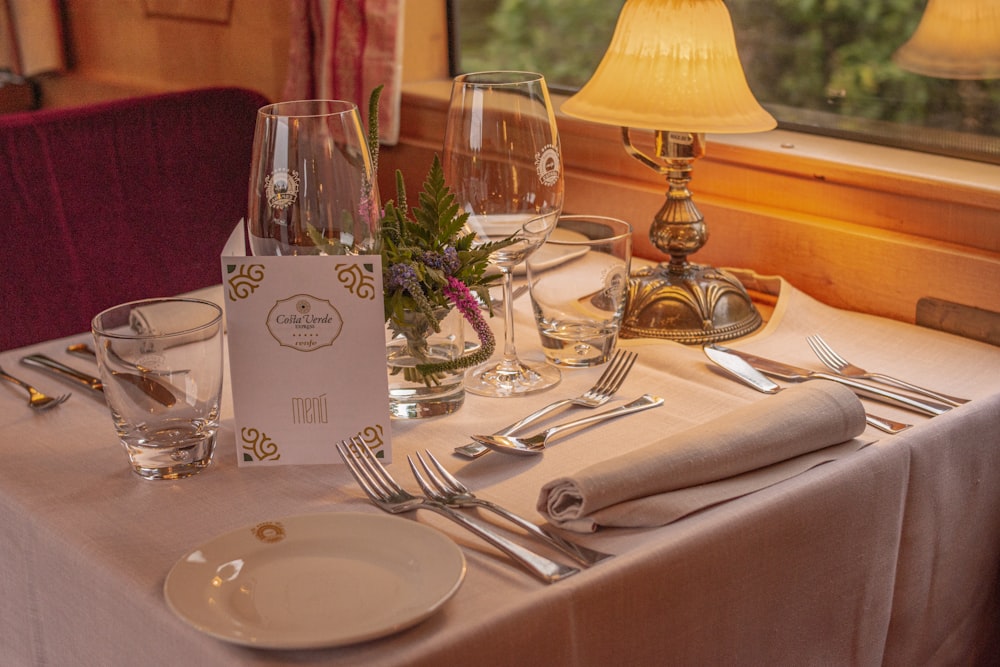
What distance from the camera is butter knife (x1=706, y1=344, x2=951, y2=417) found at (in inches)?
38.6

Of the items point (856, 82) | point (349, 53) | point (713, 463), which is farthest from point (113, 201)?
point (713, 463)

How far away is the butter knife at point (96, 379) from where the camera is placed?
824mm

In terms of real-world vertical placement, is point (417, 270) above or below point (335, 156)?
below

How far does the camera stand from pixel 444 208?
95 centimetres

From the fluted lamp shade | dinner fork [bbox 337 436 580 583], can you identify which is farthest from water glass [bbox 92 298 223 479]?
the fluted lamp shade

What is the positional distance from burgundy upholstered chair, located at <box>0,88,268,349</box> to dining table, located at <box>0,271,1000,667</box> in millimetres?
841

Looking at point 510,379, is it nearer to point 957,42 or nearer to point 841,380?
point 841,380

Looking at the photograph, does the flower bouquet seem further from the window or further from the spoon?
the window

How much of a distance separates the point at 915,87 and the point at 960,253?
40 centimetres

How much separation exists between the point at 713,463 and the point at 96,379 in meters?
0.61

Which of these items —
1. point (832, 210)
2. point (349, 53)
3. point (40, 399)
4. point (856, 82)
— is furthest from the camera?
point (349, 53)

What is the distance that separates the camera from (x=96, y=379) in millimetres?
1052

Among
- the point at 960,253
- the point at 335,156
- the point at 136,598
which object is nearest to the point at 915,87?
the point at 960,253

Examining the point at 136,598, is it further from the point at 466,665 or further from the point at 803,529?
the point at 803,529
